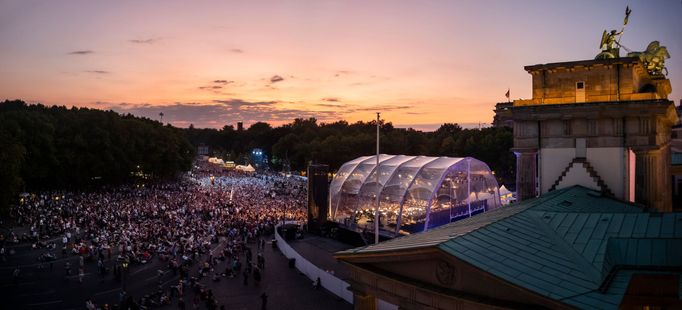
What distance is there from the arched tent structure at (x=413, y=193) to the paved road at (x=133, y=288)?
883cm

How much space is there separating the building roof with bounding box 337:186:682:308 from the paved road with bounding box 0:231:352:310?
14939 mm

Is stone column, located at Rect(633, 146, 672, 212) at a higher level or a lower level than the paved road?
higher

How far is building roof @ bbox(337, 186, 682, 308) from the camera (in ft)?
25.7

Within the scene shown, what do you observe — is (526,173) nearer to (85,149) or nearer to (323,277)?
(323,277)

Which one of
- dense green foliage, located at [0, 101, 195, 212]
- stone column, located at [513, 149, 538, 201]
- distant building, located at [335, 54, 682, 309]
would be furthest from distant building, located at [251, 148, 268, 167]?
distant building, located at [335, 54, 682, 309]

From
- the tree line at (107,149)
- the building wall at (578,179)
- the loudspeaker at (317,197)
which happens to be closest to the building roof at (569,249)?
the building wall at (578,179)

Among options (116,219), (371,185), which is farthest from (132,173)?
(371,185)

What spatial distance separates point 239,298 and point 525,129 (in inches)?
655

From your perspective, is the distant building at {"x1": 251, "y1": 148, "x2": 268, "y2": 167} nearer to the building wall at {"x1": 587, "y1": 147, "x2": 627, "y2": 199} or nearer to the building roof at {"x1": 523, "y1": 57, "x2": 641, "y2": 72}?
the building roof at {"x1": 523, "y1": 57, "x2": 641, "y2": 72}

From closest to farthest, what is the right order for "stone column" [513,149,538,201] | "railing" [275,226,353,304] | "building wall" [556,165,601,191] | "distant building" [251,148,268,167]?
"building wall" [556,165,601,191], "stone column" [513,149,538,201], "railing" [275,226,353,304], "distant building" [251,148,268,167]

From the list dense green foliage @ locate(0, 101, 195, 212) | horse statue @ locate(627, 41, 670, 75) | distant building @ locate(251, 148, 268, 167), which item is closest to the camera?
horse statue @ locate(627, 41, 670, 75)

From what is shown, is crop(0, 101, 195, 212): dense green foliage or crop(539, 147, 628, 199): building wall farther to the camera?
crop(0, 101, 195, 212): dense green foliage

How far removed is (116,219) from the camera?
44281mm

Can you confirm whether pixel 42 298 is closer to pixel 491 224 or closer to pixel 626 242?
pixel 491 224
